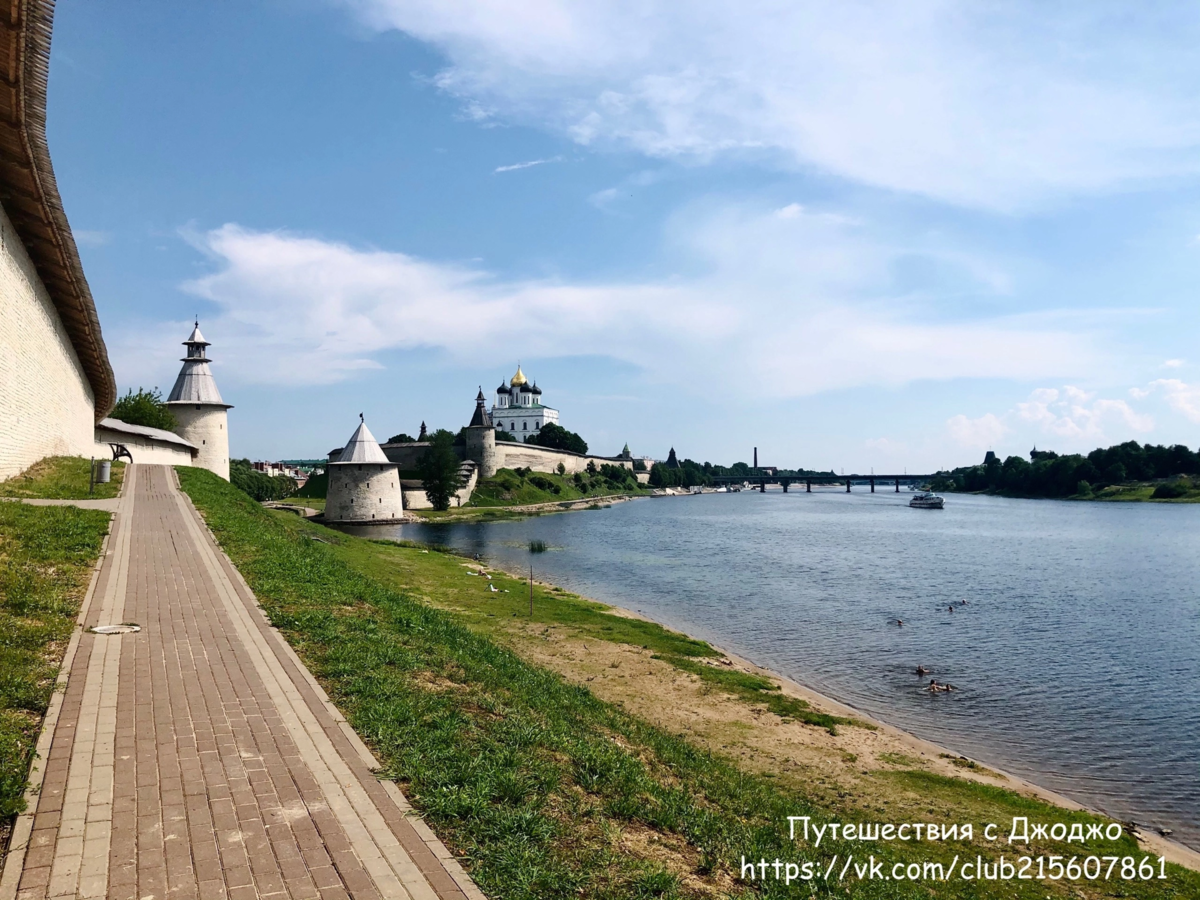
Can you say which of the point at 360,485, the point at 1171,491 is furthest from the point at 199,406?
the point at 1171,491

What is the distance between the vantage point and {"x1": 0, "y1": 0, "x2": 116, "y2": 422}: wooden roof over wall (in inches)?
340

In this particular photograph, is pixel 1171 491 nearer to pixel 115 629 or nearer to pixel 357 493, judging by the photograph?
pixel 357 493

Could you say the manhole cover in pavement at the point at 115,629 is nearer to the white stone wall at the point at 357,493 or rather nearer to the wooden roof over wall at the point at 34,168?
the wooden roof over wall at the point at 34,168

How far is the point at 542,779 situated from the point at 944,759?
8396 millimetres

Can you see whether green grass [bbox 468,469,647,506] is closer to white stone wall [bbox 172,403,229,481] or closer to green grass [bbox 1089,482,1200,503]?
white stone wall [bbox 172,403,229,481]

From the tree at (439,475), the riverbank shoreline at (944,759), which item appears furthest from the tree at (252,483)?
the riverbank shoreline at (944,759)

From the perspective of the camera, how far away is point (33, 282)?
1498cm

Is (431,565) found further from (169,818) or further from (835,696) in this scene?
(169,818)

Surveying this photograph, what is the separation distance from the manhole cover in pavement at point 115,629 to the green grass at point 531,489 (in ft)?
201

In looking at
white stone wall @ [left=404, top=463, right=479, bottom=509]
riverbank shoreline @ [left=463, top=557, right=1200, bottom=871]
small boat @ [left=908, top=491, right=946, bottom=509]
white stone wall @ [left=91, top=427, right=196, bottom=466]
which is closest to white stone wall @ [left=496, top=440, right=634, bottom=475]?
white stone wall @ [left=404, top=463, right=479, bottom=509]

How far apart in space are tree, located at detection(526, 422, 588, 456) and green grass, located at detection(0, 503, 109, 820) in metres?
95.3

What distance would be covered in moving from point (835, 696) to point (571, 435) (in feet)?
319

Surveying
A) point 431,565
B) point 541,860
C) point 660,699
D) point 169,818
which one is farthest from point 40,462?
point 541,860

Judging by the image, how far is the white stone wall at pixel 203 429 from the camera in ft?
122
